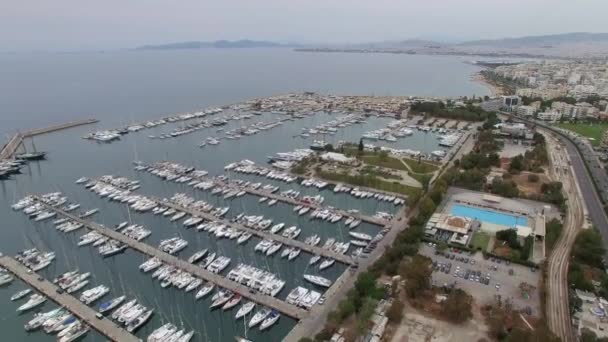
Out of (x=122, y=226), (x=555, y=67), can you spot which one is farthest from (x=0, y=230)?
(x=555, y=67)

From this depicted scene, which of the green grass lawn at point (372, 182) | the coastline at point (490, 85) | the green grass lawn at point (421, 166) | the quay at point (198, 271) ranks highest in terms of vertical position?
the coastline at point (490, 85)

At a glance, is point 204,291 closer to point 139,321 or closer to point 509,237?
point 139,321

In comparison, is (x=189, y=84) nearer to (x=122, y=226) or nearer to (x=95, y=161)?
(x=95, y=161)

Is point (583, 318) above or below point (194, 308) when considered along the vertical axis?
above

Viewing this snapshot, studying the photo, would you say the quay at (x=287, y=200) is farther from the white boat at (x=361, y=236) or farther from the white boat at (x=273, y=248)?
the white boat at (x=273, y=248)

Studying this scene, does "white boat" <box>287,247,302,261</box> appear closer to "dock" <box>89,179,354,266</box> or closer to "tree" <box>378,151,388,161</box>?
"dock" <box>89,179,354,266</box>

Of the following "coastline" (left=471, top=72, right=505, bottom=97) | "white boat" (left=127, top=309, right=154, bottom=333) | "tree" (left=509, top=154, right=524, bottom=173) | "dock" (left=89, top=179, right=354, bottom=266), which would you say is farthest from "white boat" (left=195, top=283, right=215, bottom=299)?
"coastline" (left=471, top=72, right=505, bottom=97)

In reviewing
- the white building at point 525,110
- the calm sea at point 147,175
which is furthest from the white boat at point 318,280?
the white building at point 525,110
